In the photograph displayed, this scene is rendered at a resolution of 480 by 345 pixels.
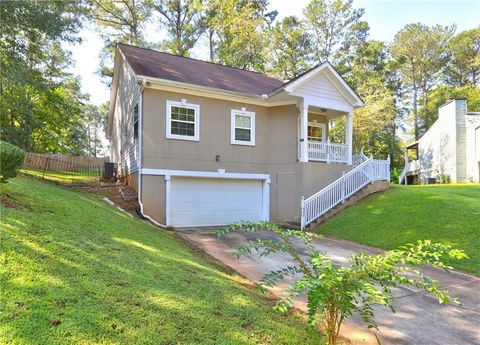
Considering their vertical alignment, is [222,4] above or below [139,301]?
above

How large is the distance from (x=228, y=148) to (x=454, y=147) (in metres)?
20.0

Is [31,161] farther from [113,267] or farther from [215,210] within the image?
[113,267]

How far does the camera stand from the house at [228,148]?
1127cm

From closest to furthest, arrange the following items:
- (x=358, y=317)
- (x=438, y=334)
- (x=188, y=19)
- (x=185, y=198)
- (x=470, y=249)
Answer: (x=438, y=334)
(x=358, y=317)
(x=470, y=249)
(x=185, y=198)
(x=188, y=19)

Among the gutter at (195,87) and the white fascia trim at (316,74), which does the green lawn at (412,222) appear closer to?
the white fascia trim at (316,74)

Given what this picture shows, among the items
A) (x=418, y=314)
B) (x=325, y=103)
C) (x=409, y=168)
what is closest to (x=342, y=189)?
(x=325, y=103)

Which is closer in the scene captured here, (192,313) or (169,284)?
(192,313)

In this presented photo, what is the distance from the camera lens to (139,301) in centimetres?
333

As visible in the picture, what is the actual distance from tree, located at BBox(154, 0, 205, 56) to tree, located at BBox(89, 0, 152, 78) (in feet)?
4.73

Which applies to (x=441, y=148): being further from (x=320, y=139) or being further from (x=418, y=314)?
(x=418, y=314)

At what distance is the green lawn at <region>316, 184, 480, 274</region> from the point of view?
25.7 ft

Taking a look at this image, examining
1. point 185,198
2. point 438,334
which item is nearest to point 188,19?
point 185,198

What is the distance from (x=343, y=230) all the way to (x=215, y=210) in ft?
15.8

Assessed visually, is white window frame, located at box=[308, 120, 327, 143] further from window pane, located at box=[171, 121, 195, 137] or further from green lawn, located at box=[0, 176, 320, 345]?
green lawn, located at box=[0, 176, 320, 345]
